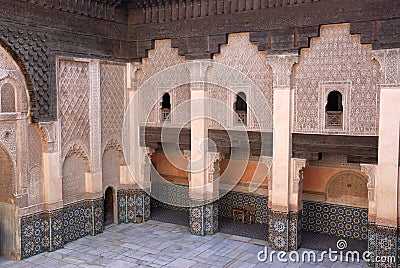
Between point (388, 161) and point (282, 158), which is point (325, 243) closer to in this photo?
point (282, 158)

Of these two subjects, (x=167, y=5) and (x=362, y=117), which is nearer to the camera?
(x=362, y=117)

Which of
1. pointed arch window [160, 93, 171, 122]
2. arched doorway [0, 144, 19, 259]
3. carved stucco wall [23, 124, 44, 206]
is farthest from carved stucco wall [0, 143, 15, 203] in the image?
pointed arch window [160, 93, 171, 122]

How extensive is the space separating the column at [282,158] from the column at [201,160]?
1.30 meters

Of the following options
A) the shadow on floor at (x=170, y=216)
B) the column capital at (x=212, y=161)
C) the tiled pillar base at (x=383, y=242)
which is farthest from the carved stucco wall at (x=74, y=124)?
the tiled pillar base at (x=383, y=242)

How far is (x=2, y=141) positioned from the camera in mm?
6871

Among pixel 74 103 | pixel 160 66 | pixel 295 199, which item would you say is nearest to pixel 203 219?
pixel 295 199

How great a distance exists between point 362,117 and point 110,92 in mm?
4779

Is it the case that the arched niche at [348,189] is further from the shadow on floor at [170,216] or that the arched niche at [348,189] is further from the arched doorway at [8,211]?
the arched doorway at [8,211]

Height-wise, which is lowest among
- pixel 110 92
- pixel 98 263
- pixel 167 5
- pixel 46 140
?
pixel 98 263

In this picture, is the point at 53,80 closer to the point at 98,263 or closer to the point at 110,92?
the point at 110,92

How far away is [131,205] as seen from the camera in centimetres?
929

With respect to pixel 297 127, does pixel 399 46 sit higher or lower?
higher

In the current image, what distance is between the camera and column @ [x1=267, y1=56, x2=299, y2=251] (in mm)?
7320

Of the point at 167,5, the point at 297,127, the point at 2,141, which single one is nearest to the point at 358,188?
the point at 297,127
